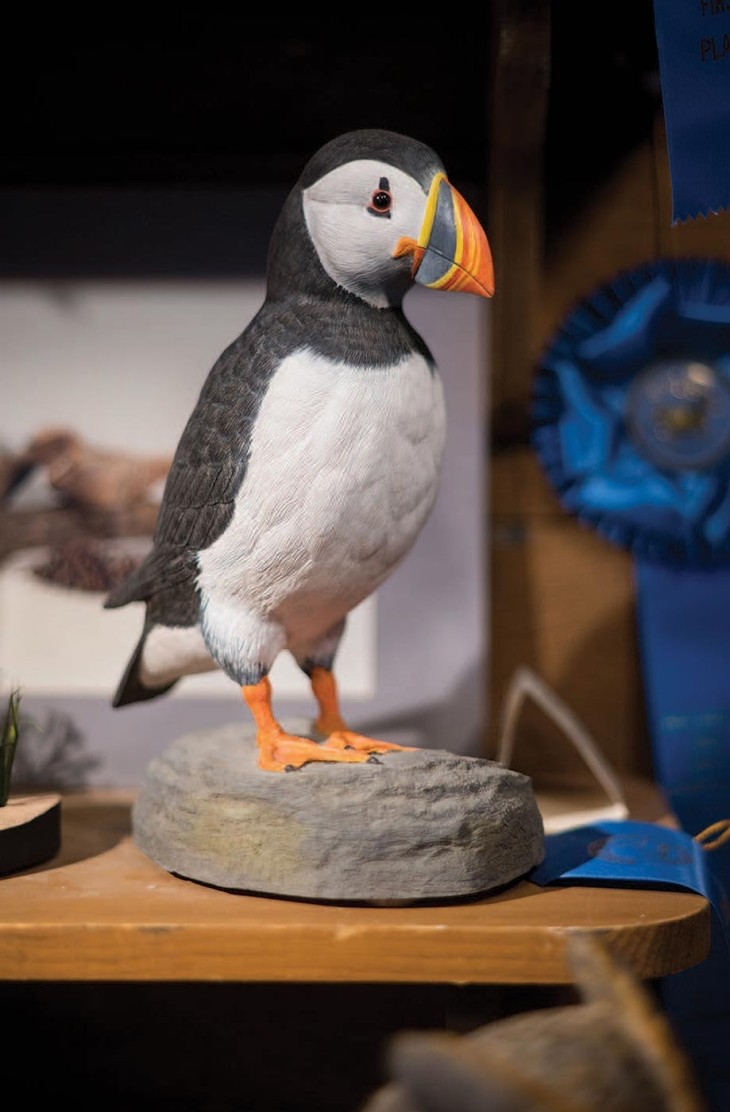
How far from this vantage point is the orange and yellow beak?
68cm

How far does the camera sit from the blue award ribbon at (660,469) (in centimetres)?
111

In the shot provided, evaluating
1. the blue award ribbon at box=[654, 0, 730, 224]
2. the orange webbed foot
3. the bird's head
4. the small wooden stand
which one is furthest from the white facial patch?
the small wooden stand

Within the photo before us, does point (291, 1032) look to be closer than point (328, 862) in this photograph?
No

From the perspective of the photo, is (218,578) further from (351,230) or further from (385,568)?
(351,230)

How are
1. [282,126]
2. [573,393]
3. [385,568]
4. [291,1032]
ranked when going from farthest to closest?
[573,393]
[291,1032]
[282,126]
[385,568]

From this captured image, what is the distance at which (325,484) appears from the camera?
0.70 meters

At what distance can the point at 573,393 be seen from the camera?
44.6 inches

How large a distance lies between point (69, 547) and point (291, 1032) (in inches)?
20.9

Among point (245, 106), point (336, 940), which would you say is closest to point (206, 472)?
point (336, 940)

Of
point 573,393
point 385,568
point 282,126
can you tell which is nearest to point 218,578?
point 385,568

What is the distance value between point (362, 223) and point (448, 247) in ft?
0.19

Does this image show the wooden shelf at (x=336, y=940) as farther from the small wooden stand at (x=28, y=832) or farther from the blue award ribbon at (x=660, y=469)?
the blue award ribbon at (x=660, y=469)

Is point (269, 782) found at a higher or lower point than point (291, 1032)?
higher

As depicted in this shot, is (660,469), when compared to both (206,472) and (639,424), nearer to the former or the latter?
(639,424)
